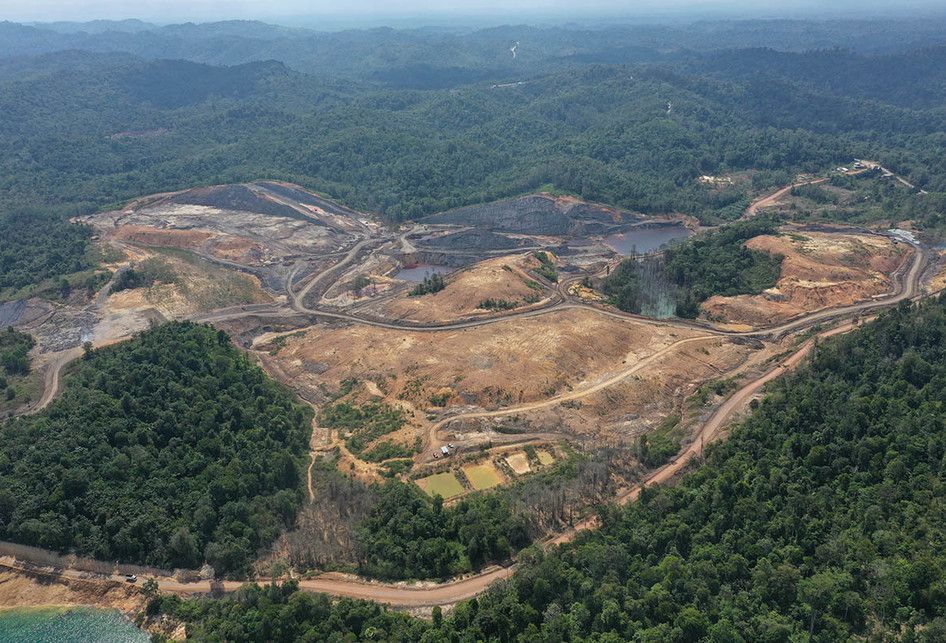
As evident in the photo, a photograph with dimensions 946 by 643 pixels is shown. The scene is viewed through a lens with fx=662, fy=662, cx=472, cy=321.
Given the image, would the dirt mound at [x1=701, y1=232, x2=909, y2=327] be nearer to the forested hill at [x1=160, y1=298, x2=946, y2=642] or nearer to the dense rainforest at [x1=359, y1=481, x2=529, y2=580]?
the forested hill at [x1=160, y1=298, x2=946, y2=642]

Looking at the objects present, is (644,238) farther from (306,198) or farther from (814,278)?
(306,198)

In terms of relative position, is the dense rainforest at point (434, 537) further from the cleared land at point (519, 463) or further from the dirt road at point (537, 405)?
the dirt road at point (537, 405)

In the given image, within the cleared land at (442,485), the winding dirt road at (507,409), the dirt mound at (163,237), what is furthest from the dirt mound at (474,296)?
the dirt mound at (163,237)

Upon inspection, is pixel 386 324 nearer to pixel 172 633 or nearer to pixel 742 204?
pixel 172 633

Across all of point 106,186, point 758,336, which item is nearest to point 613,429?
point 758,336

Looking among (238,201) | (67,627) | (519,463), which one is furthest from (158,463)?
(238,201)

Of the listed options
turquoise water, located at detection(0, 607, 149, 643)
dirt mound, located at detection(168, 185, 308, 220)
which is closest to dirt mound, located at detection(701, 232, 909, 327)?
turquoise water, located at detection(0, 607, 149, 643)
